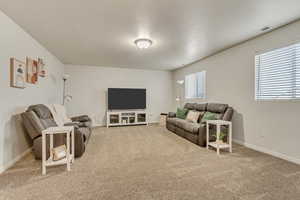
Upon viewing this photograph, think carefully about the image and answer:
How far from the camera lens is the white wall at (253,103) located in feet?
8.20

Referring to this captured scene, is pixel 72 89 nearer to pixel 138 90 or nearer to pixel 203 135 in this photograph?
pixel 138 90

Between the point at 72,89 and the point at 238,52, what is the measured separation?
559cm

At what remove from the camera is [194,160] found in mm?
2553

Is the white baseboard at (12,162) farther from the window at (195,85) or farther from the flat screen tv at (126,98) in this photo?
the window at (195,85)

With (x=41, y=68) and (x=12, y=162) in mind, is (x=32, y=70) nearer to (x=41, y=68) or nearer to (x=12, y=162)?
(x=41, y=68)

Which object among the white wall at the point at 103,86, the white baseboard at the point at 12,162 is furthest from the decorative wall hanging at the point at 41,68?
the white wall at the point at 103,86

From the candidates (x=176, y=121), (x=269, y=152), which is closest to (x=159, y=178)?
(x=269, y=152)

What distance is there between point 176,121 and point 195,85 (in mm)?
1803

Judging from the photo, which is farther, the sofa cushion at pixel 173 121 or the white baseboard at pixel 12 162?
the sofa cushion at pixel 173 121

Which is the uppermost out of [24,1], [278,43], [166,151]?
[24,1]

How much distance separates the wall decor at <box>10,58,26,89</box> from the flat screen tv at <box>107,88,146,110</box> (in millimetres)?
3158

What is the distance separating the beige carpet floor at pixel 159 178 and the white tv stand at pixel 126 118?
280 centimetres

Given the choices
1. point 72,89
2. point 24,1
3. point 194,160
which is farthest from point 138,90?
point 24,1

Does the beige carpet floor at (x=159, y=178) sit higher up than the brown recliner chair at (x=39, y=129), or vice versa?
the brown recliner chair at (x=39, y=129)
